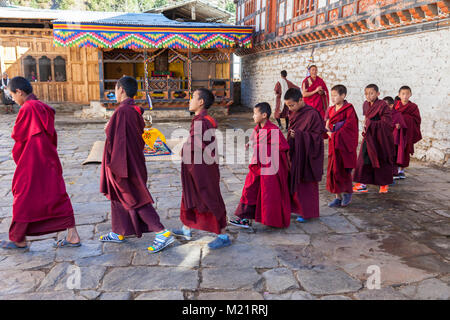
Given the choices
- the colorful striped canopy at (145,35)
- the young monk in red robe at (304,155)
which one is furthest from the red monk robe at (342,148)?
the colorful striped canopy at (145,35)

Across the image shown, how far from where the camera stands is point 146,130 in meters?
7.68

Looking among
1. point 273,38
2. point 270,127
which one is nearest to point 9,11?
point 273,38

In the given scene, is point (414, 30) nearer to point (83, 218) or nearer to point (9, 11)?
point (83, 218)

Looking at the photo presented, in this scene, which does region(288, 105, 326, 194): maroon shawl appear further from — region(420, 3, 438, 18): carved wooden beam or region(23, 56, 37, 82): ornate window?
region(23, 56, 37, 82): ornate window

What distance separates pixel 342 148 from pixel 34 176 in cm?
336

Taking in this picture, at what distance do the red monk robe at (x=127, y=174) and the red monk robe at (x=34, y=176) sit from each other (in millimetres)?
450

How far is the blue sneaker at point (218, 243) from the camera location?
3.41 m

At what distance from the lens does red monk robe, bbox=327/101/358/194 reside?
14.6ft

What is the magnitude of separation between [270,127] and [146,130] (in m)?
4.54

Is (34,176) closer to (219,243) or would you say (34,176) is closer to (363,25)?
(219,243)

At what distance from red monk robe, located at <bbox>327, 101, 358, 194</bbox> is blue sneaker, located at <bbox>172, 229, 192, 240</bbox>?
1926 millimetres

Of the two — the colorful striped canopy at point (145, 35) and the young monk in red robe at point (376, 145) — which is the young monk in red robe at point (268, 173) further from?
the colorful striped canopy at point (145, 35)

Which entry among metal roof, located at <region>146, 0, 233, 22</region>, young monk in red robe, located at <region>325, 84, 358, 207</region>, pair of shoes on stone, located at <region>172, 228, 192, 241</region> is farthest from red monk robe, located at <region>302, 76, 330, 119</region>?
metal roof, located at <region>146, 0, 233, 22</region>
